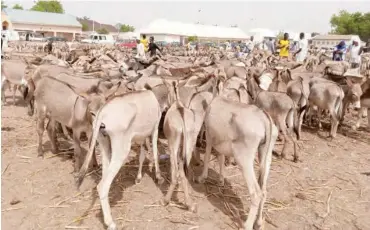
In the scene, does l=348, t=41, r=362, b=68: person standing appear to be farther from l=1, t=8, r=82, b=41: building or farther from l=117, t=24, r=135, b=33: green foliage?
l=117, t=24, r=135, b=33: green foliage

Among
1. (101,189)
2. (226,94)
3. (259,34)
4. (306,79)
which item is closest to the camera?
(101,189)

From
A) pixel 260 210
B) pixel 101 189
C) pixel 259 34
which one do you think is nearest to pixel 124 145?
pixel 101 189

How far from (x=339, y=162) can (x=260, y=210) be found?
12.5 ft

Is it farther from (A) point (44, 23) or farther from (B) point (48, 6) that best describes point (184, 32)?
(B) point (48, 6)

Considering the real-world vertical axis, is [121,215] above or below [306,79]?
below

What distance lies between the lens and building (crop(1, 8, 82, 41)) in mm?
80637

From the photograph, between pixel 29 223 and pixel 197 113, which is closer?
pixel 29 223

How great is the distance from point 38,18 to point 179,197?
290ft

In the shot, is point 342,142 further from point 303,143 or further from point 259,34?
point 259,34

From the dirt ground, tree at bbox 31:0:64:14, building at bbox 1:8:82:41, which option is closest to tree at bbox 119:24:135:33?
tree at bbox 31:0:64:14

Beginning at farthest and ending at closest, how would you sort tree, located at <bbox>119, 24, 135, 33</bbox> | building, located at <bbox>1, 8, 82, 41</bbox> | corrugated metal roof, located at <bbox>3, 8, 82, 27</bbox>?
tree, located at <bbox>119, 24, 135, 33</bbox> < corrugated metal roof, located at <bbox>3, 8, 82, 27</bbox> < building, located at <bbox>1, 8, 82, 41</bbox>

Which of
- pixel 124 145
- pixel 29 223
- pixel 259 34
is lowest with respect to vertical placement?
pixel 29 223

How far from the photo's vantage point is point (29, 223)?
203 inches

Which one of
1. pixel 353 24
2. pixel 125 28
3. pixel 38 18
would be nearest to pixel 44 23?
pixel 38 18
